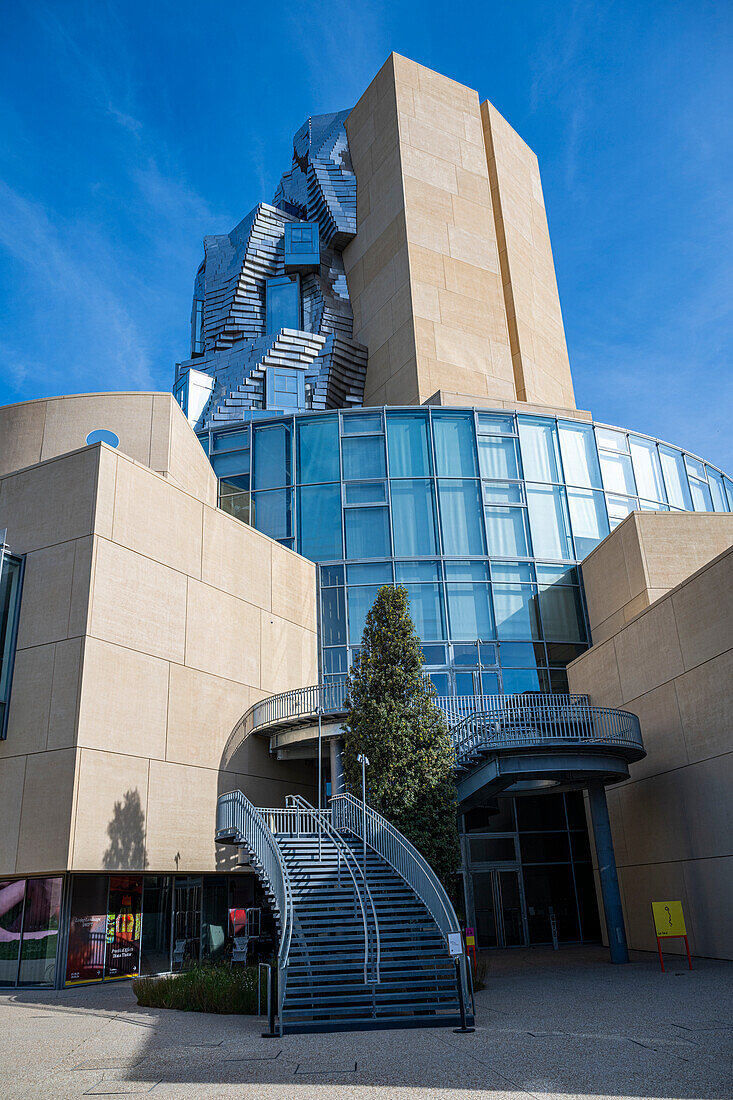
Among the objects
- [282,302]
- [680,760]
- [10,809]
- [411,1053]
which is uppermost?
[282,302]

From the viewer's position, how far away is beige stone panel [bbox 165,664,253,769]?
22.5 m

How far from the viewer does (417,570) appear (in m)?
30.3

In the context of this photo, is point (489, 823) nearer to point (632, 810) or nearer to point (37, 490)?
point (632, 810)

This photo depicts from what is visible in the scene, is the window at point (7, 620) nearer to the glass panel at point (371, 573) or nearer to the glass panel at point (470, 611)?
the glass panel at point (371, 573)

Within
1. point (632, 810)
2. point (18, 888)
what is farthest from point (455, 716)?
point (18, 888)

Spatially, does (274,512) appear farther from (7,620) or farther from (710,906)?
(710,906)

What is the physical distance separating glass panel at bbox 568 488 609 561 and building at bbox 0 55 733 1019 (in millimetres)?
104

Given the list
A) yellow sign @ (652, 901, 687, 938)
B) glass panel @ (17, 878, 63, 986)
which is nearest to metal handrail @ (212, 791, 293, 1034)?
glass panel @ (17, 878, 63, 986)

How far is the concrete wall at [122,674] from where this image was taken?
63.7 feet

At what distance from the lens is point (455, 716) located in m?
23.6

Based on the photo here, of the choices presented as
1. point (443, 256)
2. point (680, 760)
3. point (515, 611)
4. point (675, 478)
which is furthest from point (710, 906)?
point (443, 256)

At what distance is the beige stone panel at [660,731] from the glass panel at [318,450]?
13.9 metres

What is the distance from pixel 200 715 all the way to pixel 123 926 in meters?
5.58

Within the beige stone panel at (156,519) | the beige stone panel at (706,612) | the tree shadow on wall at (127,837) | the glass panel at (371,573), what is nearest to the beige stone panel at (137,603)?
the beige stone panel at (156,519)
